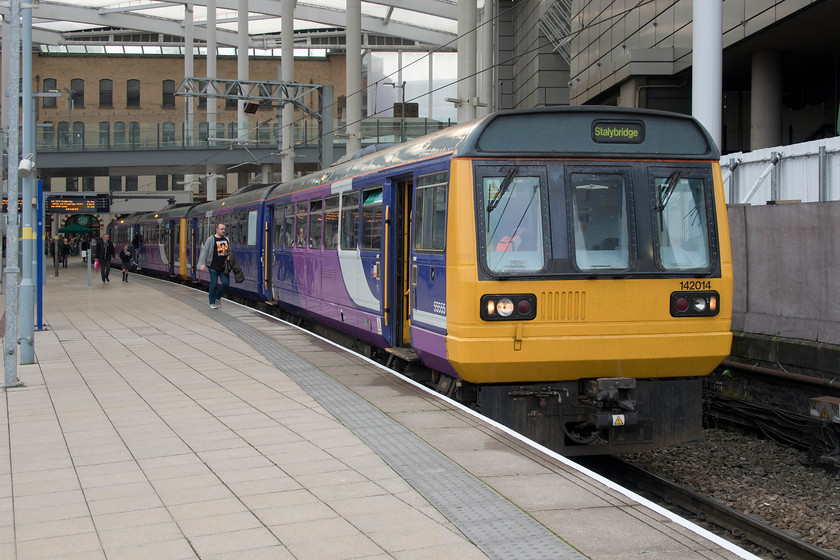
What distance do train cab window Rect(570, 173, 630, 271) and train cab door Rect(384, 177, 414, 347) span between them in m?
2.63

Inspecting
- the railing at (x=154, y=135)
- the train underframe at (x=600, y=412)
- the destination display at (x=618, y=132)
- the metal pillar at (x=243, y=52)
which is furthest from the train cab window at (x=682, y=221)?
the metal pillar at (x=243, y=52)

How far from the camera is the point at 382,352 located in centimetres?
1248

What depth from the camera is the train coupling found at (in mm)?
7920

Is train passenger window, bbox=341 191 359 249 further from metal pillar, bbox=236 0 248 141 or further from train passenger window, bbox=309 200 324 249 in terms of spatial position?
metal pillar, bbox=236 0 248 141

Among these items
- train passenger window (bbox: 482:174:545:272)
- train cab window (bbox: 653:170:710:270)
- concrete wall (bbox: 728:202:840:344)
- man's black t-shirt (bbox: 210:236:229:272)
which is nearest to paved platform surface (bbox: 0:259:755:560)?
train passenger window (bbox: 482:174:545:272)

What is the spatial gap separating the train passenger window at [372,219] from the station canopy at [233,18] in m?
41.1

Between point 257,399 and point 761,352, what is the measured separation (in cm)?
597

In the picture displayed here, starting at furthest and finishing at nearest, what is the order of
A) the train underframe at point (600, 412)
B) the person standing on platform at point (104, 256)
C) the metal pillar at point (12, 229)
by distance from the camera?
the person standing on platform at point (104, 256)
the metal pillar at point (12, 229)
the train underframe at point (600, 412)

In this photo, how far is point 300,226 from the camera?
1600 cm

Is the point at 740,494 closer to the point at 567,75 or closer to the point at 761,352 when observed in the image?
the point at 761,352

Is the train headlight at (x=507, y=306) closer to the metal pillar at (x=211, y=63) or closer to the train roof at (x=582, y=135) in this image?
the train roof at (x=582, y=135)

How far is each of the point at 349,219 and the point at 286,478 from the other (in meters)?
6.57

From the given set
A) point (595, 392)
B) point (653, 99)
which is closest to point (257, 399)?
point (595, 392)

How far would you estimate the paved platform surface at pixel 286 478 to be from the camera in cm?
501
